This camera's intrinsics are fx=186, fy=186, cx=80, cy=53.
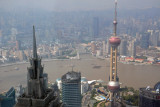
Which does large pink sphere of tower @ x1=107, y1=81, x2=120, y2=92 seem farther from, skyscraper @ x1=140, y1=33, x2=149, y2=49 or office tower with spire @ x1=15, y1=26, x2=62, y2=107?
skyscraper @ x1=140, y1=33, x2=149, y2=49

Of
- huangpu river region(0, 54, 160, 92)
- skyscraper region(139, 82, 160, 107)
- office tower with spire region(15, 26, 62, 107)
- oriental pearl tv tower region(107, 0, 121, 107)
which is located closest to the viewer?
office tower with spire region(15, 26, 62, 107)

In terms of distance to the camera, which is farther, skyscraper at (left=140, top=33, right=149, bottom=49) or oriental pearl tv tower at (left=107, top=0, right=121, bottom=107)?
skyscraper at (left=140, top=33, right=149, bottom=49)

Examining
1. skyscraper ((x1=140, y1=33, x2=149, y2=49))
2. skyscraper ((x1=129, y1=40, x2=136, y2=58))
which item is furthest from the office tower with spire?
skyscraper ((x1=140, y1=33, x2=149, y2=49))

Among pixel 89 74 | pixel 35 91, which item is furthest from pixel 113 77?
pixel 35 91

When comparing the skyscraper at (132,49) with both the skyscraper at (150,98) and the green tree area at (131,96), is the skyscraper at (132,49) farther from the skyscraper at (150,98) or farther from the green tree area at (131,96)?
the skyscraper at (150,98)

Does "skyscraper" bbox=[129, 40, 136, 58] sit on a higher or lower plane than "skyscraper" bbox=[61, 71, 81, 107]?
higher

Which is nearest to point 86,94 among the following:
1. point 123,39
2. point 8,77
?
point 8,77

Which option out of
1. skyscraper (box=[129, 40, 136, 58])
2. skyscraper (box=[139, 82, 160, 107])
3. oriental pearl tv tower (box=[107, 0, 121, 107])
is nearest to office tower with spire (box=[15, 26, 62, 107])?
skyscraper (box=[139, 82, 160, 107])

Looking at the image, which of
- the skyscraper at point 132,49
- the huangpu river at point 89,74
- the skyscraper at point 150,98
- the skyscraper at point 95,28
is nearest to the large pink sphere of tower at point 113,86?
the huangpu river at point 89,74

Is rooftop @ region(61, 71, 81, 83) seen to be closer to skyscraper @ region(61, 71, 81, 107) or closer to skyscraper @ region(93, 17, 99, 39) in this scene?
skyscraper @ region(61, 71, 81, 107)

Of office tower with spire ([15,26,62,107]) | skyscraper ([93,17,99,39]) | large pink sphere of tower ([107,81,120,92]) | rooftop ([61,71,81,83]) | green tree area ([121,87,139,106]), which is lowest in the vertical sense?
green tree area ([121,87,139,106])

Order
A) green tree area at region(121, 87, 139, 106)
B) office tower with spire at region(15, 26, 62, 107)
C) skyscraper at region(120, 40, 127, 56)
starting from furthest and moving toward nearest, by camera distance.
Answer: skyscraper at region(120, 40, 127, 56)
green tree area at region(121, 87, 139, 106)
office tower with spire at region(15, 26, 62, 107)
